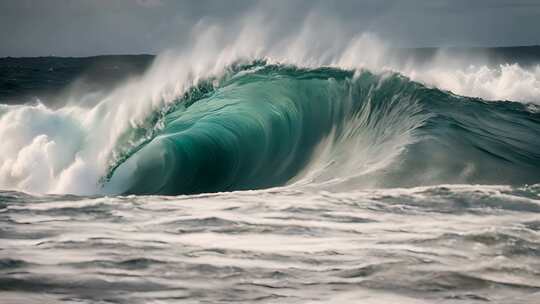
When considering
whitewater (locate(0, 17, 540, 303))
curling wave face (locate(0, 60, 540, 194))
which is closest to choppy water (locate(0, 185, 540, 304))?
whitewater (locate(0, 17, 540, 303))

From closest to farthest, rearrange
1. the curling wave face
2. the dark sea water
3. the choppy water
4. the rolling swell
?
the choppy water → the dark sea water → the rolling swell → the curling wave face

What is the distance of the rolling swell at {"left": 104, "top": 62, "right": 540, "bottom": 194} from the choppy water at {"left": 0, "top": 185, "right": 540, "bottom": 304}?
158 cm

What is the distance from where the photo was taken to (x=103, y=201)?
692cm

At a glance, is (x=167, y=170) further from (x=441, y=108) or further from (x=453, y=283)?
(x=453, y=283)

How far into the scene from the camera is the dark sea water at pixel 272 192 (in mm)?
4160

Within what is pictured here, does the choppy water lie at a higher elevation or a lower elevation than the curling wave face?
lower

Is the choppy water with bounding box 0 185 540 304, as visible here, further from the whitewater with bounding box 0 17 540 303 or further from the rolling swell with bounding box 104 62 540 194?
Answer: the rolling swell with bounding box 104 62 540 194

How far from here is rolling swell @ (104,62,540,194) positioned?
914 cm

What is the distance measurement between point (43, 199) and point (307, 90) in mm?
7426

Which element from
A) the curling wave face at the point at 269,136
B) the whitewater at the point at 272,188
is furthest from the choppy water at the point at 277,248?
the curling wave face at the point at 269,136

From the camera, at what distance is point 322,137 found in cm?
1196

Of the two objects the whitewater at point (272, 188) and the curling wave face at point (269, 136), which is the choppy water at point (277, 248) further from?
the curling wave face at point (269, 136)

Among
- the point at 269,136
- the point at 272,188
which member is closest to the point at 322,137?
the point at 269,136

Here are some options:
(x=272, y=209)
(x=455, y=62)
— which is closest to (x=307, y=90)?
(x=272, y=209)
